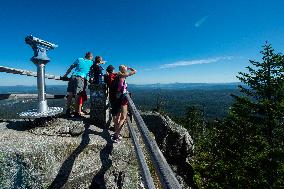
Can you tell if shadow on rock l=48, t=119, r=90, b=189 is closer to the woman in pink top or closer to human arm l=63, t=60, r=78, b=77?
the woman in pink top

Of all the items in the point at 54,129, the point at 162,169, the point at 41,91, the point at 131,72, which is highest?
the point at 131,72

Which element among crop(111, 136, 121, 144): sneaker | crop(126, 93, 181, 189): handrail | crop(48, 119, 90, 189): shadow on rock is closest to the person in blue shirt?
crop(111, 136, 121, 144): sneaker

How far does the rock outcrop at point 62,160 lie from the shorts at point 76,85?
2.05m

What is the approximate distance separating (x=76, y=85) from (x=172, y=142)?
4231mm

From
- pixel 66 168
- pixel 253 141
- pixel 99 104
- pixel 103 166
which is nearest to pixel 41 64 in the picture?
pixel 99 104

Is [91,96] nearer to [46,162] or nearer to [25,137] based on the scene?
[25,137]

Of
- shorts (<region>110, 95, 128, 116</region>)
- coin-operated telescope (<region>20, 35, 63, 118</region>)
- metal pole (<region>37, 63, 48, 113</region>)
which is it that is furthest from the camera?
shorts (<region>110, 95, 128, 116</region>)

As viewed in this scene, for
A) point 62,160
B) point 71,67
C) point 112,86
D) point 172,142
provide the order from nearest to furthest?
point 62,160
point 112,86
point 71,67
point 172,142

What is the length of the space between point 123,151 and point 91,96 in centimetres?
266

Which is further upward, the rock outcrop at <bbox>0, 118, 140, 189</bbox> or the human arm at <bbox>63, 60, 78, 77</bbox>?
the human arm at <bbox>63, 60, 78, 77</bbox>

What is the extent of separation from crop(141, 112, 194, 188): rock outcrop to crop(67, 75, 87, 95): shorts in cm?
290

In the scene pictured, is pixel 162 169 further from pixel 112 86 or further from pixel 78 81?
pixel 78 81

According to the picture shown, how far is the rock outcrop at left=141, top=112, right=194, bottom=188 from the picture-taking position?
406 inches

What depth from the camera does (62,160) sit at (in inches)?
212
